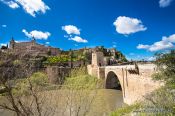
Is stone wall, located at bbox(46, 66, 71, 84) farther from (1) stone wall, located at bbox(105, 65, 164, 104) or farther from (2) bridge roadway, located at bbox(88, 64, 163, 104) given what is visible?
(1) stone wall, located at bbox(105, 65, 164, 104)

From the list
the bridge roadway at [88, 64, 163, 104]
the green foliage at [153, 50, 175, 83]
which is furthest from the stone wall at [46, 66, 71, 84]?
the green foliage at [153, 50, 175, 83]

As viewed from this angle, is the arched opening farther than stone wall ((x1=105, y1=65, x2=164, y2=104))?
Yes

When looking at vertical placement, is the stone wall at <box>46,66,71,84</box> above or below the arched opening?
above

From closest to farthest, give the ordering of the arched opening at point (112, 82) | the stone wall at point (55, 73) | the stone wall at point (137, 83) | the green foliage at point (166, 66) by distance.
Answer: the green foliage at point (166, 66) → the stone wall at point (137, 83) → the arched opening at point (112, 82) → the stone wall at point (55, 73)

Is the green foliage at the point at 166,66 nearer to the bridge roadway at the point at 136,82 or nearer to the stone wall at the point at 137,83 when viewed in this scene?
the bridge roadway at the point at 136,82

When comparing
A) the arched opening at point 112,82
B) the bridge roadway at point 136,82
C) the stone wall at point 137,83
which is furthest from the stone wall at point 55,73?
A: the stone wall at point 137,83

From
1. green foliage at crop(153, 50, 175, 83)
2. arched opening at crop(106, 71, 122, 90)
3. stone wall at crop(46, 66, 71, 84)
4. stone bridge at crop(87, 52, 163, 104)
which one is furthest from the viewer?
stone wall at crop(46, 66, 71, 84)

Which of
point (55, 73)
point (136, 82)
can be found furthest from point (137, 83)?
point (55, 73)

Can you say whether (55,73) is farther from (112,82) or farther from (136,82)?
(136,82)

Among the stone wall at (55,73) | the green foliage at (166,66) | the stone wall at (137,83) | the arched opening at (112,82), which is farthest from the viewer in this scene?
the stone wall at (55,73)

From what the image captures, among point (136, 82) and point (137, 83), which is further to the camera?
point (136, 82)

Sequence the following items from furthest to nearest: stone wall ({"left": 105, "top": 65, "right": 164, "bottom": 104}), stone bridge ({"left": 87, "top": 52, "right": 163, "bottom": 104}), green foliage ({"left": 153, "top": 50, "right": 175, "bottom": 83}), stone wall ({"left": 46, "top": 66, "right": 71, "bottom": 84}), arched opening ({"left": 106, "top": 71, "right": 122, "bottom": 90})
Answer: stone wall ({"left": 46, "top": 66, "right": 71, "bottom": 84}) < arched opening ({"left": 106, "top": 71, "right": 122, "bottom": 90}) < stone bridge ({"left": 87, "top": 52, "right": 163, "bottom": 104}) < stone wall ({"left": 105, "top": 65, "right": 164, "bottom": 104}) < green foliage ({"left": 153, "top": 50, "right": 175, "bottom": 83})

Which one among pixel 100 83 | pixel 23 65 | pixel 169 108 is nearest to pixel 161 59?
pixel 169 108

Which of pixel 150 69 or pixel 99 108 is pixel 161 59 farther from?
pixel 99 108
